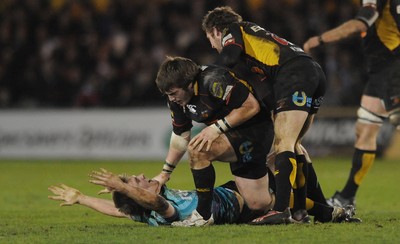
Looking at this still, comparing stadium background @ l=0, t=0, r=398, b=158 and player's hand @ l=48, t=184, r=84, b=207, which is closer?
player's hand @ l=48, t=184, r=84, b=207

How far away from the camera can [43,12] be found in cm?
A: 2008

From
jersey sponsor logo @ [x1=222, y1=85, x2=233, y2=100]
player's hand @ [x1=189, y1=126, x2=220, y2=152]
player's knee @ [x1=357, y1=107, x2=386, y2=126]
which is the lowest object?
player's hand @ [x1=189, y1=126, x2=220, y2=152]

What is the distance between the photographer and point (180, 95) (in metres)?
7.46

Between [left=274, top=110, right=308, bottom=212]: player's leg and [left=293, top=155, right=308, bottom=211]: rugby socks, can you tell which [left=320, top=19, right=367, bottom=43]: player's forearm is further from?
[left=293, top=155, right=308, bottom=211]: rugby socks

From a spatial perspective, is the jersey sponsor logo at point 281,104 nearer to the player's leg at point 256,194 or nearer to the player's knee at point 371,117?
the player's leg at point 256,194

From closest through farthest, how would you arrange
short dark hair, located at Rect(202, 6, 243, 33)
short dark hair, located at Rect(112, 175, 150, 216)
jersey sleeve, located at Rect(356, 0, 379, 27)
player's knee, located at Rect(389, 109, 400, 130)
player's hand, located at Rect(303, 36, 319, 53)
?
short dark hair, located at Rect(112, 175, 150, 216), short dark hair, located at Rect(202, 6, 243, 33), player's hand, located at Rect(303, 36, 319, 53), jersey sleeve, located at Rect(356, 0, 379, 27), player's knee, located at Rect(389, 109, 400, 130)

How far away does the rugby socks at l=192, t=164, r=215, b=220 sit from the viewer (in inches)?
288

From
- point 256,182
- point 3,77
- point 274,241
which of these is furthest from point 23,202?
point 3,77

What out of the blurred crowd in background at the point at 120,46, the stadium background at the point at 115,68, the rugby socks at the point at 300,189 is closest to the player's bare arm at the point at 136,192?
the rugby socks at the point at 300,189

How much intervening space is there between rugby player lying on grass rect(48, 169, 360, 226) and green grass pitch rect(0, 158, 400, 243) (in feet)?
0.57

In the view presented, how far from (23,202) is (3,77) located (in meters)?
9.60

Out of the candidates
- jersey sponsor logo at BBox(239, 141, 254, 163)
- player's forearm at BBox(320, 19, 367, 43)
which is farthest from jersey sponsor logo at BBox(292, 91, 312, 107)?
player's forearm at BBox(320, 19, 367, 43)

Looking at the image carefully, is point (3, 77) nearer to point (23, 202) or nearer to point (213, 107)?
point (23, 202)

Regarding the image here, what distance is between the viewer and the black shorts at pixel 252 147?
25.1ft
